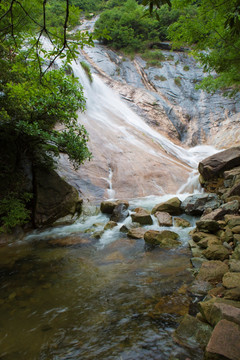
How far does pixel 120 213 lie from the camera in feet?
26.5

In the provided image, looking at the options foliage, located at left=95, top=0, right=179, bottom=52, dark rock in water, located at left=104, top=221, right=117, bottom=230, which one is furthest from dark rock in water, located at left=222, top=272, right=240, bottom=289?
foliage, located at left=95, top=0, right=179, bottom=52

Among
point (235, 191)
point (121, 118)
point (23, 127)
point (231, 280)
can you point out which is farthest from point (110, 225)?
point (121, 118)

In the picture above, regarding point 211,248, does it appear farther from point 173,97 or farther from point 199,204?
point 173,97

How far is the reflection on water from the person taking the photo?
2.42 m

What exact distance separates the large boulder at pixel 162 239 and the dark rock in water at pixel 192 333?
2.95 meters

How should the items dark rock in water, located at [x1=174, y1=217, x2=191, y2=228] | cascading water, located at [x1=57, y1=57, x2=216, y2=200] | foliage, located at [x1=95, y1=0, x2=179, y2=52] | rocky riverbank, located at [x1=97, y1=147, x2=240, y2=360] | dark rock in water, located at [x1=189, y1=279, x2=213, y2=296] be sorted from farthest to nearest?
1. foliage, located at [x1=95, y1=0, x2=179, y2=52]
2. cascading water, located at [x1=57, y1=57, x2=216, y2=200]
3. dark rock in water, located at [x1=174, y1=217, x2=191, y2=228]
4. dark rock in water, located at [x1=189, y1=279, x2=213, y2=296]
5. rocky riverbank, located at [x1=97, y1=147, x2=240, y2=360]

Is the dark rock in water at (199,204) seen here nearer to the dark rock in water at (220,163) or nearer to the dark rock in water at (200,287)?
the dark rock in water at (220,163)

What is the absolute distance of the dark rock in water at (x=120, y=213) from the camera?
7900mm

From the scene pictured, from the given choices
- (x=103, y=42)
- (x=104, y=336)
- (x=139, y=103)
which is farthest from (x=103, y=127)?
(x=103, y=42)

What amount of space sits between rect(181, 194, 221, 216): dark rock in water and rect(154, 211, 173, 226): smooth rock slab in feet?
2.77

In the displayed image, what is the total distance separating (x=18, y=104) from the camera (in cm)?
603

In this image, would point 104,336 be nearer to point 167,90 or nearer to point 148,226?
point 148,226

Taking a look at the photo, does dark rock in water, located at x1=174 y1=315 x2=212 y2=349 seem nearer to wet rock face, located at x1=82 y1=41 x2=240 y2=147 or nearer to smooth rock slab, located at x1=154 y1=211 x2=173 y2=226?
smooth rock slab, located at x1=154 y1=211 x2=173 y2=226

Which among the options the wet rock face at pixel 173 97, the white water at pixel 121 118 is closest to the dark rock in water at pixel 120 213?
the white water at pixel 121 118
